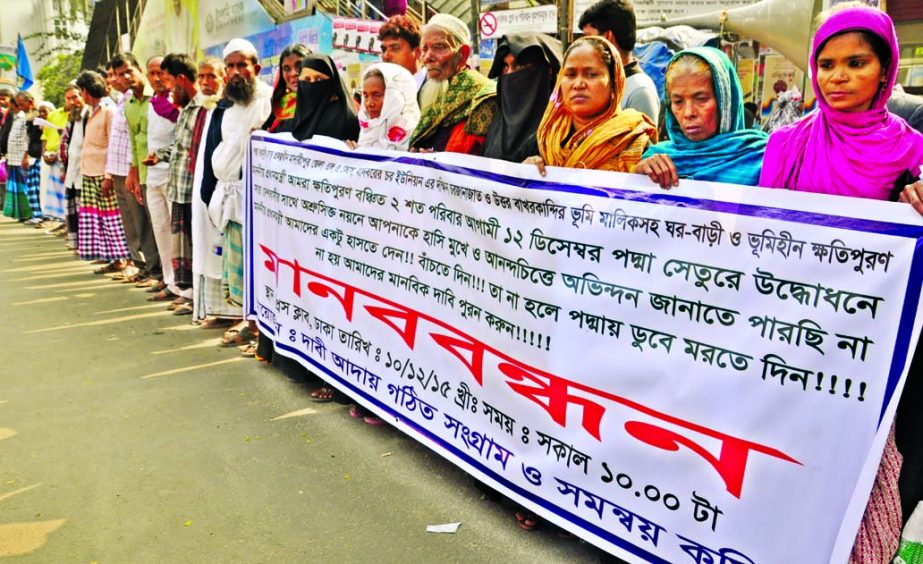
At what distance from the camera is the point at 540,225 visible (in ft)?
7.66

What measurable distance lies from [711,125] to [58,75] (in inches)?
1269

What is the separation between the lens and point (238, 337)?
4781mm

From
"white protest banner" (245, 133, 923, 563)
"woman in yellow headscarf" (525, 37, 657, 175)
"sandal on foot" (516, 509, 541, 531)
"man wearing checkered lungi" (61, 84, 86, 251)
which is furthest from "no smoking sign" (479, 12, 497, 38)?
"sandal on foot" (516, 509, 541, 531)

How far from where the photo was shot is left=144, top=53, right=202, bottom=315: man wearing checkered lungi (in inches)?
205

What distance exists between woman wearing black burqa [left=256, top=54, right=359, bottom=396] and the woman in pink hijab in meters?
2.53

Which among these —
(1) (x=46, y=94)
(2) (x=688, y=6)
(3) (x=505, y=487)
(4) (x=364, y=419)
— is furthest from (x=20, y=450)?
(1) (x=46, y=94)

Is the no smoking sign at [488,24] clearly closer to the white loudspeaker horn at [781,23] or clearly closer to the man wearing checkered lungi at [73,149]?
the white loudspeaker horn at [781,23]

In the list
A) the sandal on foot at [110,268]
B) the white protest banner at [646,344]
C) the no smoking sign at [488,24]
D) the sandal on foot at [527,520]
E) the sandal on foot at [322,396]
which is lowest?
the sandal on foot at [110,268]

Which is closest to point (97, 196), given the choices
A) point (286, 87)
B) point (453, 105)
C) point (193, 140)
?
point (193, 140)

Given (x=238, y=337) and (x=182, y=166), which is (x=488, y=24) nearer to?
(x=182, y=166)

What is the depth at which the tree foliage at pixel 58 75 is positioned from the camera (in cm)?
2731

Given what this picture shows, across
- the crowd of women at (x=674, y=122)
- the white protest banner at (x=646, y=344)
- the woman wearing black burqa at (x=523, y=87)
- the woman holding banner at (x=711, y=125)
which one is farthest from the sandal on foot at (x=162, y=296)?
the woman holding banner at (x=711, y=125)

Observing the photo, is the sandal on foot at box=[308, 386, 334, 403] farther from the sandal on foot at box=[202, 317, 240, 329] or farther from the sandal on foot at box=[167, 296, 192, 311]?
the sandal on foot at box=[167, 296, 192, 311]

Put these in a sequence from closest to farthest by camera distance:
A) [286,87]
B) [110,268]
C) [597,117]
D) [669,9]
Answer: [597,117]
[286,87]
[669,9]
[110,268]
